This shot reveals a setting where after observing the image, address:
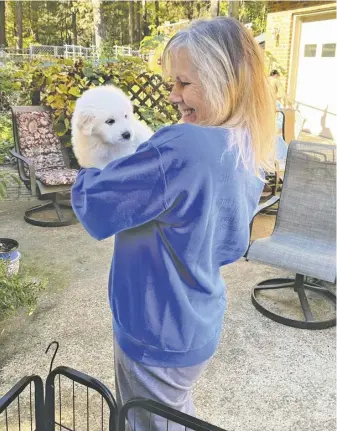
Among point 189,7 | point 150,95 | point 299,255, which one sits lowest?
point 299,255

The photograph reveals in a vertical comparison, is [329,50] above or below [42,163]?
above

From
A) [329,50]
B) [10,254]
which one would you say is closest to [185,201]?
[10,254]

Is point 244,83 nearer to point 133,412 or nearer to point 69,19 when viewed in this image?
point 133,412

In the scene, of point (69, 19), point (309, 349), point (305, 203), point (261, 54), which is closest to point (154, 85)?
point (305, 203)

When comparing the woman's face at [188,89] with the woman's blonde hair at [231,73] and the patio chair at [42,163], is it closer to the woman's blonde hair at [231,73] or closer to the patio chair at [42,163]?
the woman's blonde hair at [231,73]

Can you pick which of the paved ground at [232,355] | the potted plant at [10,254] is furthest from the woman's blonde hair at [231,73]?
the potted plant at [10,254]

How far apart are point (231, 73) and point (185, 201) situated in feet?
0.95

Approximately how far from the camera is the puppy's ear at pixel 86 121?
117 centimetres

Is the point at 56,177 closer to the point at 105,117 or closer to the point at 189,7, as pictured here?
the point at 105,117

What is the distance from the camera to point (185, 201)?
87 centimetres

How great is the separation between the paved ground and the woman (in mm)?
1132

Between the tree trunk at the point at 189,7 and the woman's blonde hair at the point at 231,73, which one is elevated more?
the tree trunk at the point at 189,7

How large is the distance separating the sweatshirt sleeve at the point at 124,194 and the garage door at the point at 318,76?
336 inches

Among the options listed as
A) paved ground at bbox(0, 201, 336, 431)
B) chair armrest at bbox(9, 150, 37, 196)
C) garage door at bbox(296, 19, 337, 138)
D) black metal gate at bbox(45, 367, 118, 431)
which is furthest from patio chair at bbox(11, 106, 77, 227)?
garage door at bbox(296, 19, 337, 138)
